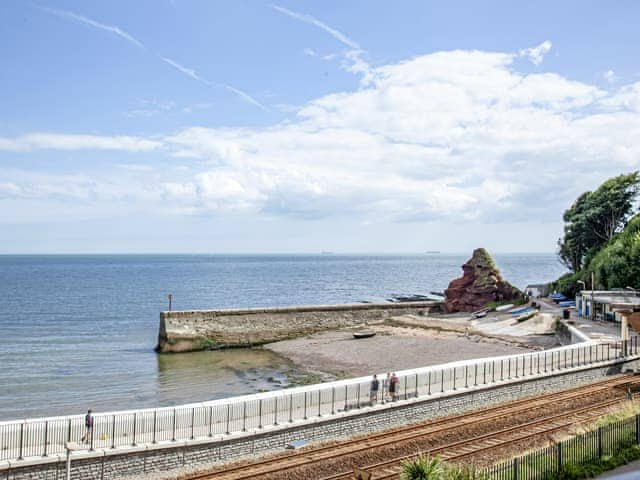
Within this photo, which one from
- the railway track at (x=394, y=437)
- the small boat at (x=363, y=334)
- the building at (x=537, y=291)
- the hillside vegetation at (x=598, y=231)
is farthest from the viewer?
the building at (x=537, y=291)

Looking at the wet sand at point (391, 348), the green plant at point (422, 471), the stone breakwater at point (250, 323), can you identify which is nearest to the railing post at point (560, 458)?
the green plant at point (422, 471)

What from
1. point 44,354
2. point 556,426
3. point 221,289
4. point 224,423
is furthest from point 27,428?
point 221,289

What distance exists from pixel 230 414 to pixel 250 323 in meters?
35.8

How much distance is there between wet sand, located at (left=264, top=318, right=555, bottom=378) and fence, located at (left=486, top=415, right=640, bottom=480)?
24.9 m

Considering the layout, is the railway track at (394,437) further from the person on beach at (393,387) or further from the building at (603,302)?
the building at (603,302)

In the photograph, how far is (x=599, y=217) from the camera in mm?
89062

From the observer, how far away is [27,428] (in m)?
22.0

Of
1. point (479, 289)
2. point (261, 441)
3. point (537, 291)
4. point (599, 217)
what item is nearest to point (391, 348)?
point (479, 289)

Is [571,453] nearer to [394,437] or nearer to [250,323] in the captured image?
[394,437]

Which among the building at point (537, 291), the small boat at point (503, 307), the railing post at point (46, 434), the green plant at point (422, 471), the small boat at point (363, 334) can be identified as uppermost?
the building at point (537, 291)

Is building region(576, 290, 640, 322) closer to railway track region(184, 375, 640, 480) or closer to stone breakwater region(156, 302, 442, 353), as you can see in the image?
railway track region(184, 375, 640, 480)

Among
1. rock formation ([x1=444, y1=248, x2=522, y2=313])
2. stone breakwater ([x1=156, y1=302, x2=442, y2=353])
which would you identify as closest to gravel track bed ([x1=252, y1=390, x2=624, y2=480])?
stone breakwater ([x1=156, y1=302, x2=442, y2=353])

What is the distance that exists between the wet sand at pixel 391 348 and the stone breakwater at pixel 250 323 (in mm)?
1745

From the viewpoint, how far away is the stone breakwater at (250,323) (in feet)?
187
